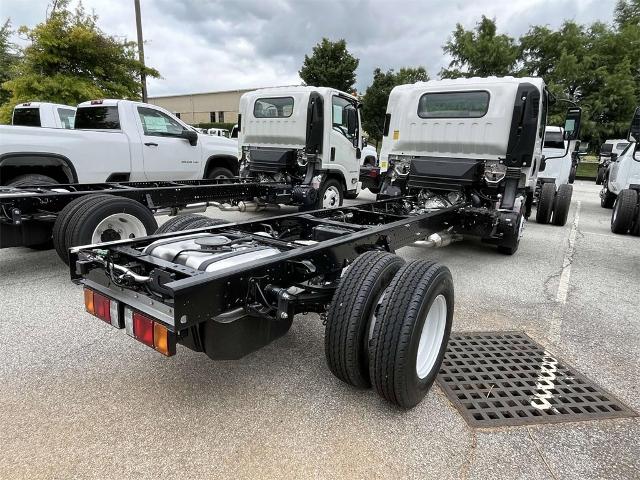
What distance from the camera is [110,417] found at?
2422mm

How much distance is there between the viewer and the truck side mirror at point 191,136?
8328 mm

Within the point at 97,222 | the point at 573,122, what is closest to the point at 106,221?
the point at 97,222

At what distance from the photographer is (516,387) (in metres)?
2.88

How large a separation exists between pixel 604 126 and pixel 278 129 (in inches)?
952

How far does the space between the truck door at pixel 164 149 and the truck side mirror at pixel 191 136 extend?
0.09 m

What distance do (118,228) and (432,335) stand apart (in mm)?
3556

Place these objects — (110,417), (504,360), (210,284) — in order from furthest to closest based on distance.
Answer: (504,360), (110,417), (210,284)

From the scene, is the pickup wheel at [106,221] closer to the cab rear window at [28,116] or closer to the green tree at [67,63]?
the cab rear window at [28,116]

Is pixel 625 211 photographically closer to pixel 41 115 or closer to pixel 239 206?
pixel 239 206

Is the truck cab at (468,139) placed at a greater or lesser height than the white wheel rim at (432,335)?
greater

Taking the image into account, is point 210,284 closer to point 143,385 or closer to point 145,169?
point 143,385

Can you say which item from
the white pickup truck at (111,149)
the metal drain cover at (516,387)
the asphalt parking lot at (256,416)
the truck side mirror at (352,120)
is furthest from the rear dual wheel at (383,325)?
the truck side mirror at (352,120)

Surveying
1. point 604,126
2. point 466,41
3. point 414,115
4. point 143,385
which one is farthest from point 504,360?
point 466,41

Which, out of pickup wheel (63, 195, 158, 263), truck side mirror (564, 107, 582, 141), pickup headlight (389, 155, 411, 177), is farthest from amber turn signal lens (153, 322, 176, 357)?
truck side mirror (564, 107, 582, 141)
